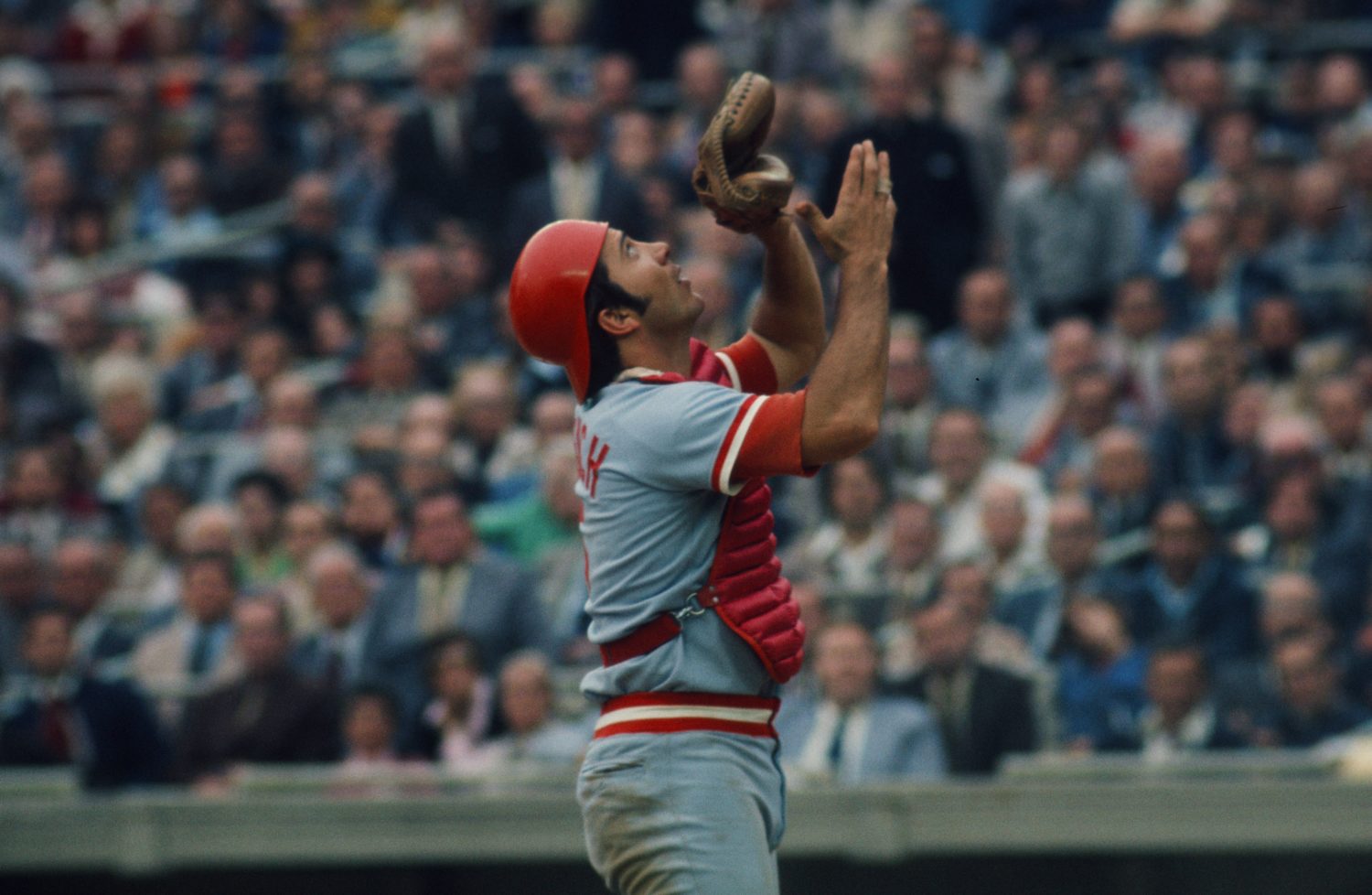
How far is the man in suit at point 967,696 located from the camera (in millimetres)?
7902

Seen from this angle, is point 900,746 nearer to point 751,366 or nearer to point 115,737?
point 115,737

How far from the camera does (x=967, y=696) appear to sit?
7953mm

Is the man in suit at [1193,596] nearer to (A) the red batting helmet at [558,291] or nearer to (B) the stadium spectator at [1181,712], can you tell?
(B) the stadium spectator at [1181,712]

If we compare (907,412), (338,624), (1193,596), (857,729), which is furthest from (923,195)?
(338,624)

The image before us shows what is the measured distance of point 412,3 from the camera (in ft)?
46.9

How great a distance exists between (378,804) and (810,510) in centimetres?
245

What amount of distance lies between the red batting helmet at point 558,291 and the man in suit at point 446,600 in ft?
15.1

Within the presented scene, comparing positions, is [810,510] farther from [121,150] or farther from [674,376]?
[121,150]

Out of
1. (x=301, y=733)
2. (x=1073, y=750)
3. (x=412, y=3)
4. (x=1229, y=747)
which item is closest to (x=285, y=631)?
(x=301, y=733)

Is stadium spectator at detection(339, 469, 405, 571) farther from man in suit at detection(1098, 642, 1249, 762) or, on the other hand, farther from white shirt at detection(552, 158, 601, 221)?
man in suit at detection(1098, 642, 1249, 762)

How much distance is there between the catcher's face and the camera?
421cm

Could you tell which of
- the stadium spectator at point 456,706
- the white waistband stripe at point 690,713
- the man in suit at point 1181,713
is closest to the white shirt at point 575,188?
the stadium spectator at point 456,706

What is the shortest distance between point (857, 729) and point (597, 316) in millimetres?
3999

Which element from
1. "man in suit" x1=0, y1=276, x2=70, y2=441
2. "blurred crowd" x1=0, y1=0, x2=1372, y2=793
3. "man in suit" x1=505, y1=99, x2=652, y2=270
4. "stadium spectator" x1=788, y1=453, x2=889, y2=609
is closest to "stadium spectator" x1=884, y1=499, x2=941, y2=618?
"blurred crowd" x1=0, y1=0, x2=1372, y2=793
